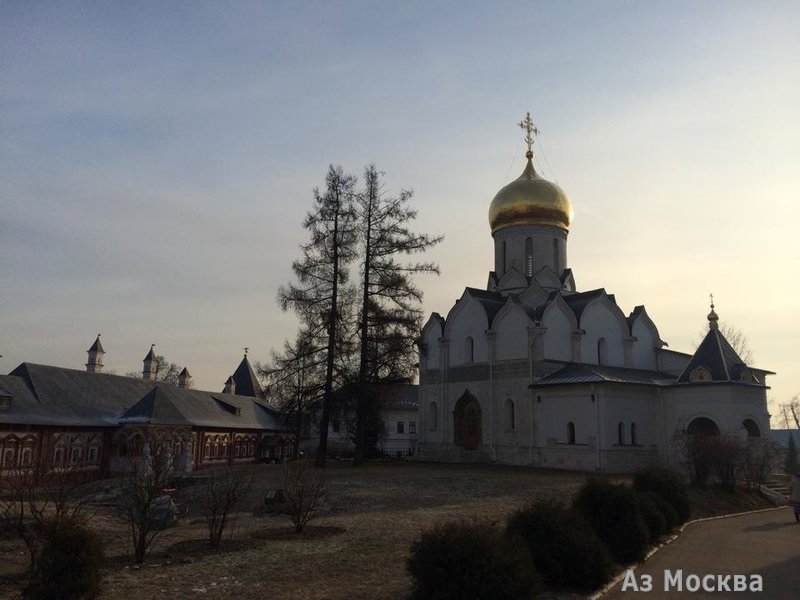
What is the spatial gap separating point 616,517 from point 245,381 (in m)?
45.0

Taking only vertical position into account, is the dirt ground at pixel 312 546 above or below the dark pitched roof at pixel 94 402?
below

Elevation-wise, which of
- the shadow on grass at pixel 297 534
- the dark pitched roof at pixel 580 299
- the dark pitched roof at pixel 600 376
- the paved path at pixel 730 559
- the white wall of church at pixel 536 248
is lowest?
the paved path at pixel 730 559

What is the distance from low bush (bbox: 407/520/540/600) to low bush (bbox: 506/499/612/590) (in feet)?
4.85

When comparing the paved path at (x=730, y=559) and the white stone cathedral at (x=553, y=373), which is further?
the white stone cathedral at (x=553, y=373)

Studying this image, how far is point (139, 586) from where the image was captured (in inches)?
330

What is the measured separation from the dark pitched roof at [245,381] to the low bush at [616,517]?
42.6 m

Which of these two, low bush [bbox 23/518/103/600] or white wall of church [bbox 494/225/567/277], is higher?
white wall of church [bbox 494/225/567/277]

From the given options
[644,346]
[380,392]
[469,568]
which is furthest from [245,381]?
[469,568]

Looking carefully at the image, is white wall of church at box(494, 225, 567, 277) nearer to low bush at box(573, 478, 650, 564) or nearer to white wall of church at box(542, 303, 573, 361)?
white wall of church at box(542, 303, 573, 361)

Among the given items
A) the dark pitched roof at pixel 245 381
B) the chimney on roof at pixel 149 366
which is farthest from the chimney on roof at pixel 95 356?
the dark pitched roof at pixel 245 381

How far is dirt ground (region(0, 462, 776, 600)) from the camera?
8336 millimetres

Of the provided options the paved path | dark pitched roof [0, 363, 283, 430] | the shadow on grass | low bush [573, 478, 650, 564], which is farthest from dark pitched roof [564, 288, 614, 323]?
the shadow on grass

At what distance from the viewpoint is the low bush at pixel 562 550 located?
8898 mm

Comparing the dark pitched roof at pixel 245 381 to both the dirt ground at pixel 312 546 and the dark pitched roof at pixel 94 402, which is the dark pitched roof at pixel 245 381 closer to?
the dark pitched roof at pixel 94 402
